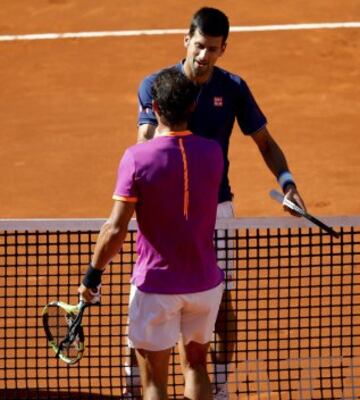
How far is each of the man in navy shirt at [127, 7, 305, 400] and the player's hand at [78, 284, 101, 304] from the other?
120 centimetres

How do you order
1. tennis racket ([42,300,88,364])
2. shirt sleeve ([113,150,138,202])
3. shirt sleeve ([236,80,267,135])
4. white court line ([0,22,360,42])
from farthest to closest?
white court line ([0,22,360,42])
shirt sleeve ([236,80,267,135])
tennis racket ([42,300,88,364])
shirt sleeve ([113,150,138,202])

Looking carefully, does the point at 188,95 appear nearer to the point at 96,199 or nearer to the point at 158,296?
the point at 158,296

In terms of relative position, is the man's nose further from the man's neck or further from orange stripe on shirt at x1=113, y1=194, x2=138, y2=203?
orange stripe on shirt at x1=113, y1=194, x2=138, y2=203

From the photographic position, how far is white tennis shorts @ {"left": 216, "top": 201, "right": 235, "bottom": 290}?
314 inches

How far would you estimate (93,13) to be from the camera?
17.6 meters

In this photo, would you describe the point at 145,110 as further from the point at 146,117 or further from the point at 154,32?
the point at 154,32

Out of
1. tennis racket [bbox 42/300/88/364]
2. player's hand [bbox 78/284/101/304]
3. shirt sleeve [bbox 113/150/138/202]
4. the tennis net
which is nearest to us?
shirt sleeve [bbox 113/150/138/202]

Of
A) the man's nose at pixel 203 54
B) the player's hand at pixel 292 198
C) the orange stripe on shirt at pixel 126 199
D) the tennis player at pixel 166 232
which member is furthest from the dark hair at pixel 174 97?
the player's hand at pixel 292 198

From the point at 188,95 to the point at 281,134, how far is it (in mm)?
7638

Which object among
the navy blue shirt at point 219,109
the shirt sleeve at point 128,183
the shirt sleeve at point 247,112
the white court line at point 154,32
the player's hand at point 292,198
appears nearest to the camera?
the shirt sleeve at point 128,183

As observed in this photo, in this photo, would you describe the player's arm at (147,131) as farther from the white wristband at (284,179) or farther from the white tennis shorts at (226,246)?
the white wristband at (284,179)

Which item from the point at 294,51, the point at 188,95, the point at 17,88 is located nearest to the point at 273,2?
the point at 294,51

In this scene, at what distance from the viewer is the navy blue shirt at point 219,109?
772 centimetres

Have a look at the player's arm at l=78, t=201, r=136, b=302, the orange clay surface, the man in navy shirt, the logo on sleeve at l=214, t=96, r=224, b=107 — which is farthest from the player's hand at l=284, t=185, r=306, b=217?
the orange clay surface
